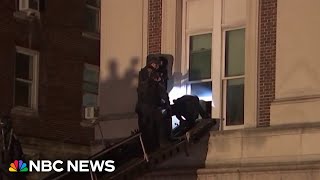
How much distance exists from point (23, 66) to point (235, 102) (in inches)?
506

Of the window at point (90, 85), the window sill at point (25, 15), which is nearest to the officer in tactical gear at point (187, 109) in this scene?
the window sill at point (25, 15)

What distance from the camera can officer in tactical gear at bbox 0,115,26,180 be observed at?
52.4ft

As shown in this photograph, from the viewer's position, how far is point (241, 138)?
1752cm

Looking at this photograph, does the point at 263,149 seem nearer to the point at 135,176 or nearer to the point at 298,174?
the point at 298,174

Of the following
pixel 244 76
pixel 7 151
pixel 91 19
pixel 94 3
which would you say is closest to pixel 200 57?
pixel 244 76

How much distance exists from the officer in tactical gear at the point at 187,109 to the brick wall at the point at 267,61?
1317 mm

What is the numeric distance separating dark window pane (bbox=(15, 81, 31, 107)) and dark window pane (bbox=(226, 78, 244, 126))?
12382 mm

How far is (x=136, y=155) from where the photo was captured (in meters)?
17.1

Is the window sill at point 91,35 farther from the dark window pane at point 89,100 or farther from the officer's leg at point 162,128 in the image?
the officer's leg at point 162,128

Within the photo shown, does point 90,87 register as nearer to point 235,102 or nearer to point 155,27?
point 155,27

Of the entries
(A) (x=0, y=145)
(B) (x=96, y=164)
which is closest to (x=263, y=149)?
(B) (x=96, y=164)

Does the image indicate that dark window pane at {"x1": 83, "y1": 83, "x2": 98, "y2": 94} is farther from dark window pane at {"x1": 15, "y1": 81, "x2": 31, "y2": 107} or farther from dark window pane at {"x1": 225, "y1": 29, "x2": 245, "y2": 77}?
dark window pane at {"x1": 225, "y1": 29, "x2": 245, "y2": 77}

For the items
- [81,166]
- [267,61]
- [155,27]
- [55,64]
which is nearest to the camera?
[81,166]

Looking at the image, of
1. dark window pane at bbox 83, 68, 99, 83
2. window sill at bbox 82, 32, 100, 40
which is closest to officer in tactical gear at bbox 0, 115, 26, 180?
dark window pane at bbox 83, 68, 99, 83
